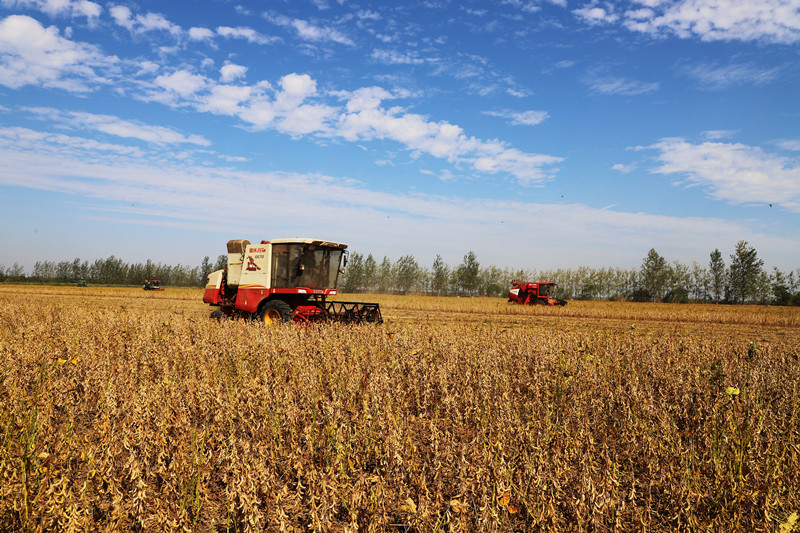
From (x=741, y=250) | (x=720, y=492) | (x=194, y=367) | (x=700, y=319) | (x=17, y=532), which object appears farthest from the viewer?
(x=741, y=250)

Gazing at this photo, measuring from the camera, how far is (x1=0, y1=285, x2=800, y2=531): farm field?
2.68 meters

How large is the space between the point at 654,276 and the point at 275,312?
7047 centimetres

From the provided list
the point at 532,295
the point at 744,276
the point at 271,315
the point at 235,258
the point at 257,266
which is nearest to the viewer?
the point at 271,315

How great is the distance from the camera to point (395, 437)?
10.8 feet

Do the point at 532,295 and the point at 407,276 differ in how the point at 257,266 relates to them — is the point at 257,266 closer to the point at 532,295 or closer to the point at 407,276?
the point at 532,295

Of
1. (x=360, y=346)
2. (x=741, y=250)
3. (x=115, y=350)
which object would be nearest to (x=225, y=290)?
(x=115, y=350)

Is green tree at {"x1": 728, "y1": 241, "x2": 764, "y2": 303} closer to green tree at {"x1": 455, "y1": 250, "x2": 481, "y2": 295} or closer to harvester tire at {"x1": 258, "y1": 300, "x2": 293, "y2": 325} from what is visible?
green tree at {"x1": 455, "y1": 250, "x2": 481, "y2": 295}

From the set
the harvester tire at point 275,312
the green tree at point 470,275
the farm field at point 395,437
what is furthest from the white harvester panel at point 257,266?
the green tree at point 470,275

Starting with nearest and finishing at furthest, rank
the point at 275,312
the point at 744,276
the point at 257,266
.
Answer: the point at 275,312, the point at 257,266, the point at 744,276

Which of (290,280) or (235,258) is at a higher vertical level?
(235,258)

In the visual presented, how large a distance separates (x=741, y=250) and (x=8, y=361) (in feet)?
270

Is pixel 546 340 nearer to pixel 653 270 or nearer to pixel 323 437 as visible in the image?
pixel 323 437

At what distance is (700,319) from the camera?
2509 cm

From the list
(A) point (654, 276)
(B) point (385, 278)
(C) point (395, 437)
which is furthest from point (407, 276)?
(C) point (395, 437)
